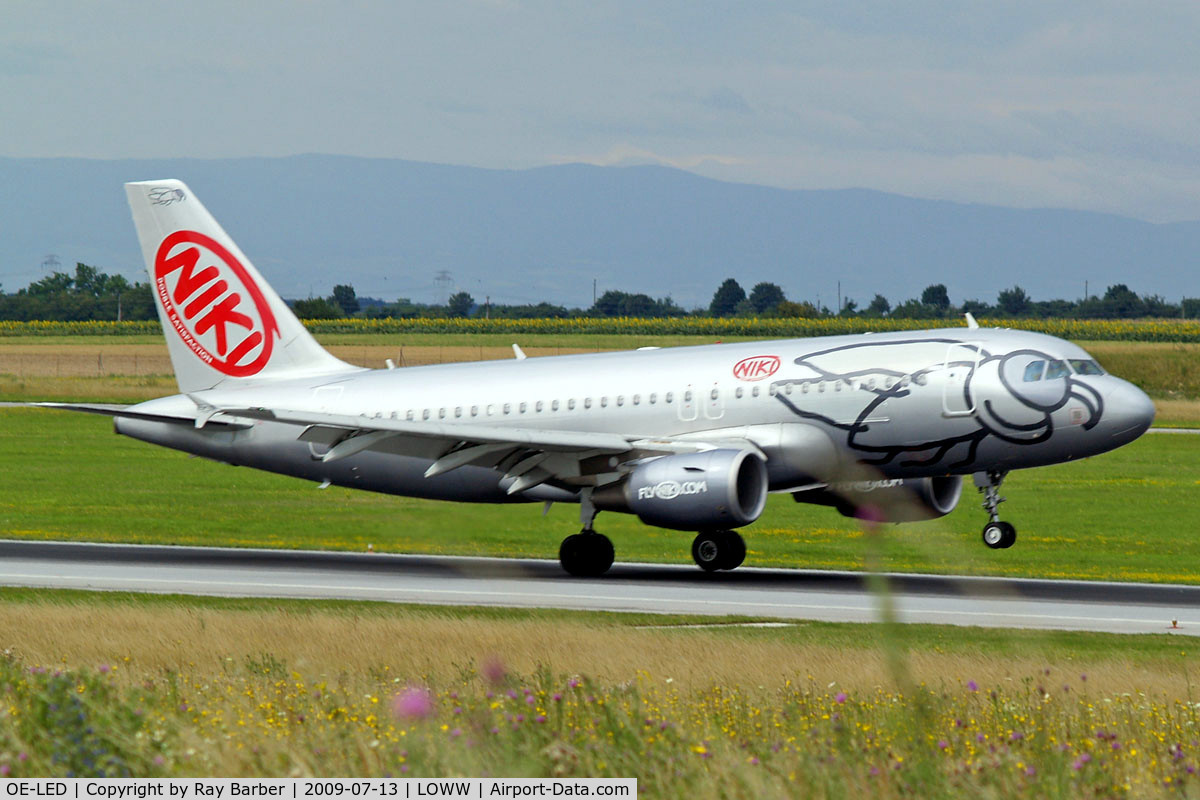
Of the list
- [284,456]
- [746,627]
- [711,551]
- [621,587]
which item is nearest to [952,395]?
[711,551]

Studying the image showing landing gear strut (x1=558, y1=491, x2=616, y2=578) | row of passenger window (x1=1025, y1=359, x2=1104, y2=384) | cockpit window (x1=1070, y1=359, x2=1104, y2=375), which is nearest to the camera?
row of passenger window (x1=1025, y1=359, x2=1104, y2=384)

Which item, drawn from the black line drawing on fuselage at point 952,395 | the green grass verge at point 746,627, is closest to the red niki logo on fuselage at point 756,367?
the black line drawing on fuselage at point 952,395

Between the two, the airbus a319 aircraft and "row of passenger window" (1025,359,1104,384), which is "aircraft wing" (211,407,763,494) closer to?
the airbus a319 aircraft

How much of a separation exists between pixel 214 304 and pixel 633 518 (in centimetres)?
1640

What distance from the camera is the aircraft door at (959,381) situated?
1266 inches

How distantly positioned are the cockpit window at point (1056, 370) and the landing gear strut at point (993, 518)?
226cm

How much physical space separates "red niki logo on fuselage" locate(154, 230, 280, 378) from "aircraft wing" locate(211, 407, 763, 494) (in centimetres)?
479

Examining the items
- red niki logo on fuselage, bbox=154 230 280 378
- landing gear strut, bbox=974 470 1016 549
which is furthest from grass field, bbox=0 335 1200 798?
red niki logo on fuselage, bbox=154 230 280 378

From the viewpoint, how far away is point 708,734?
13.4 metres

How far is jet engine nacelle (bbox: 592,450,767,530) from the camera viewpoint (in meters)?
31.1

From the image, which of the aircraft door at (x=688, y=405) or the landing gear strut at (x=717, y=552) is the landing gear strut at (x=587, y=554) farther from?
the aircraft door at (x=688, y=405)

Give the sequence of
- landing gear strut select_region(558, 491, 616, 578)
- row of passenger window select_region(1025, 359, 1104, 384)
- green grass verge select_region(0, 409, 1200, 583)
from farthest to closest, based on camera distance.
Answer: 1. green grass verge select_region(0, 409, 1200, 583)
2. landing gear strut select_region(558, 491, 616, 578)
3. row of passenger window select_region(1025, 359, 1104, 384)

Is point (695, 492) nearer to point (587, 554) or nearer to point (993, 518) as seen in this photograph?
point (587, 554)

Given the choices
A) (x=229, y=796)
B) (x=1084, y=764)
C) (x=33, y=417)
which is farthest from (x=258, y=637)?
(x=33, y=417)
